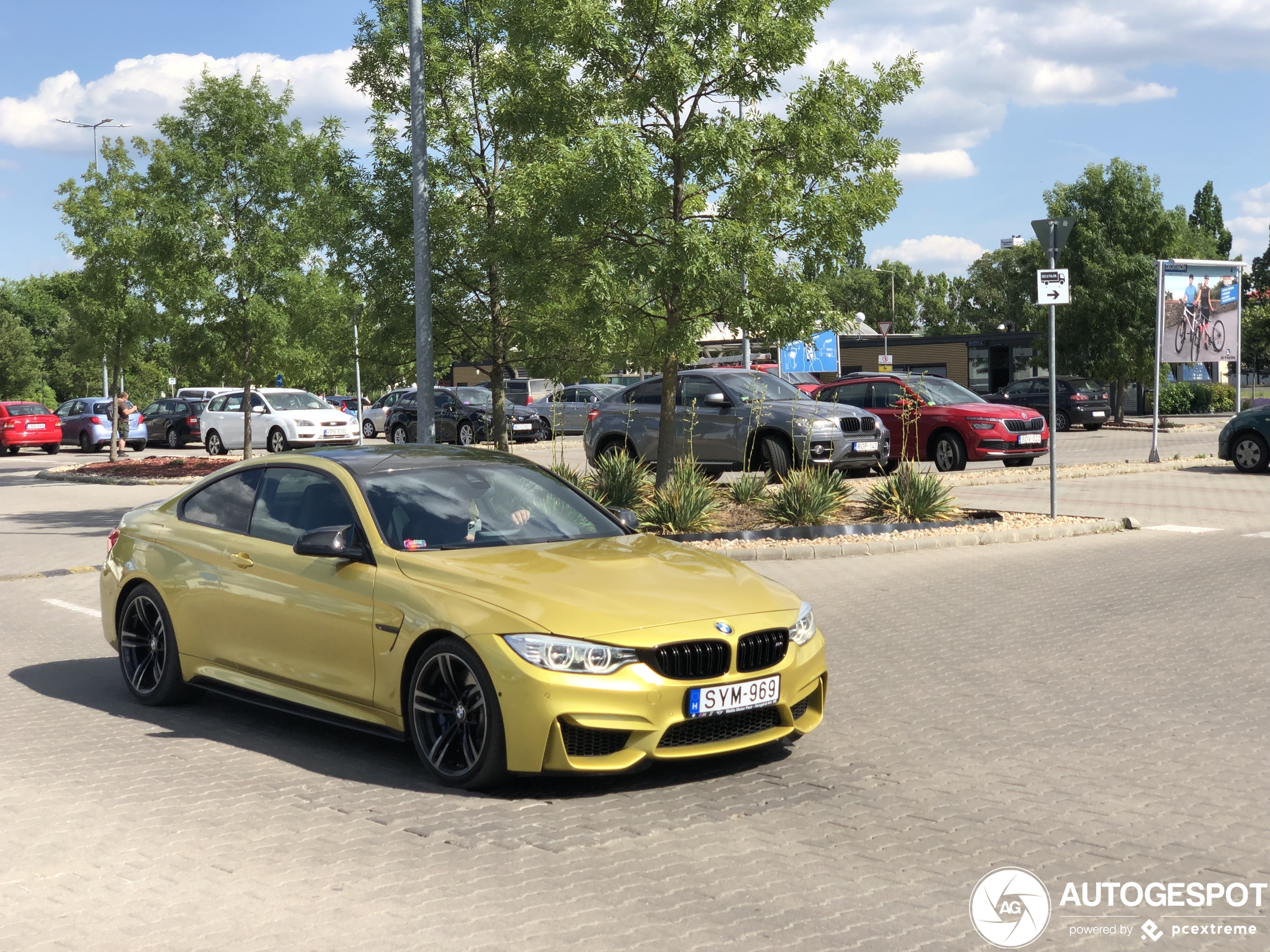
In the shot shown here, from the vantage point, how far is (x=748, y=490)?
1566 centimetres

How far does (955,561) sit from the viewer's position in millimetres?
13219

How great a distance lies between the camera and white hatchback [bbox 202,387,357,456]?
113ft

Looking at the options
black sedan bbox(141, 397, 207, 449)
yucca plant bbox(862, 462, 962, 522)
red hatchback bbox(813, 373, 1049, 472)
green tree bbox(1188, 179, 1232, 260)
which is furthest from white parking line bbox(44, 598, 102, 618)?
green tree bbox(1188, 179, 1232, 260)

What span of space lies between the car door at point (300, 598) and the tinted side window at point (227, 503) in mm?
89

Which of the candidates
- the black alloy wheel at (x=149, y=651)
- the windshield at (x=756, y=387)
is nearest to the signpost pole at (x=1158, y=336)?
the windshield at (x=756, y=387)

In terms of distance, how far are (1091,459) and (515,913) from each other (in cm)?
2462

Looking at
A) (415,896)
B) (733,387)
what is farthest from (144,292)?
(415,896)

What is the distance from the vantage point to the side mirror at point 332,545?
6074mm

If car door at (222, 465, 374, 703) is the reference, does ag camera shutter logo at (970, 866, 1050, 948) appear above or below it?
below

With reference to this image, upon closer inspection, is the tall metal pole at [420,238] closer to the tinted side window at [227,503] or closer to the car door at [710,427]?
the car door at [710,427]

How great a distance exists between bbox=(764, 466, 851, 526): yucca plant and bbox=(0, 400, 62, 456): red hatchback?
1405 inches

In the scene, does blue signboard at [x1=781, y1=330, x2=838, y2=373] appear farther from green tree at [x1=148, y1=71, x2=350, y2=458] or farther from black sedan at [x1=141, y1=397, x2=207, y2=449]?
black sedan at [x1=141, y1=397, x2=207, y2=449]

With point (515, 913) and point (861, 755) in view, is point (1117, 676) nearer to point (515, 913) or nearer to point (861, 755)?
point (861, 755)

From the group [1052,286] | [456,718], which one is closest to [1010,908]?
[456,718]
